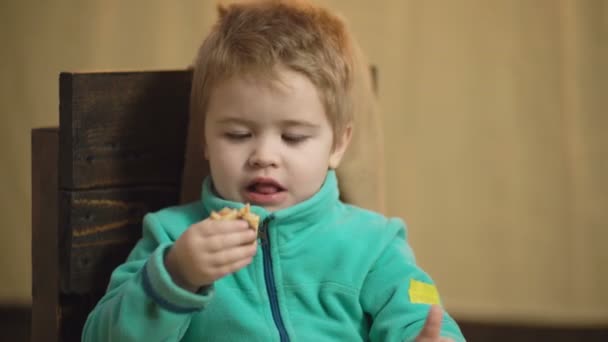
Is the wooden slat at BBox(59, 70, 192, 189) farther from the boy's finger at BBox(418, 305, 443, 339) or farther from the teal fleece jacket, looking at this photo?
the boy's finger at BBox(418, 305, 443, 339)

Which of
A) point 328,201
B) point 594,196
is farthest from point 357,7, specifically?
point 328,201

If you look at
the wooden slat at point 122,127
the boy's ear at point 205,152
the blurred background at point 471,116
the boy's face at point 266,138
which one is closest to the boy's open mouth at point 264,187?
the boy's face at point 266,138

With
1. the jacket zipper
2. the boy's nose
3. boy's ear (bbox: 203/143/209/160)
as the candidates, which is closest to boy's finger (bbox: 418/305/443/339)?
the jacket zipper

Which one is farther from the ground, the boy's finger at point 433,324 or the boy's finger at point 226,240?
the boy's finger at point 226,240

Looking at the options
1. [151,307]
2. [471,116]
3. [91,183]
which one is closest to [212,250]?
[151,307]

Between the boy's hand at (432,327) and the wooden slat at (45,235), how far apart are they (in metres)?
0.63

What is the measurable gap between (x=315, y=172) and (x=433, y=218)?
4.40 ft

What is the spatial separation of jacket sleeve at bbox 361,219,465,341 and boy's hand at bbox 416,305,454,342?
7cm

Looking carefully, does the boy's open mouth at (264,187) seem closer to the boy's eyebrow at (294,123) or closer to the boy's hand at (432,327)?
the boy's eyebrow at (294,123)

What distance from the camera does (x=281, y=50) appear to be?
51.9 inches

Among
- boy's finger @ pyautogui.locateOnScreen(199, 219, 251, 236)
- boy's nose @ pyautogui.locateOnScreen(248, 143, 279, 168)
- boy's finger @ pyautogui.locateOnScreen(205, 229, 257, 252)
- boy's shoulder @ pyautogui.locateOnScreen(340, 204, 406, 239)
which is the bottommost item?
boy's shoulder @ pyautogui.locateOnScreen(340, 204, 406, 239)

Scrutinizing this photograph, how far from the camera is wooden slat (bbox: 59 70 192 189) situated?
135 centimetres

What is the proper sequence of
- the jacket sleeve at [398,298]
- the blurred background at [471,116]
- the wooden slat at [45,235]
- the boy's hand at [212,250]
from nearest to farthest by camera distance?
the boy's hand at [212,250] < the jacket sleeve at [398,298] < the wooden slat at [45,235] < the blurred background at [471,116]

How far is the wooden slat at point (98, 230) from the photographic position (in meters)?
1.37
